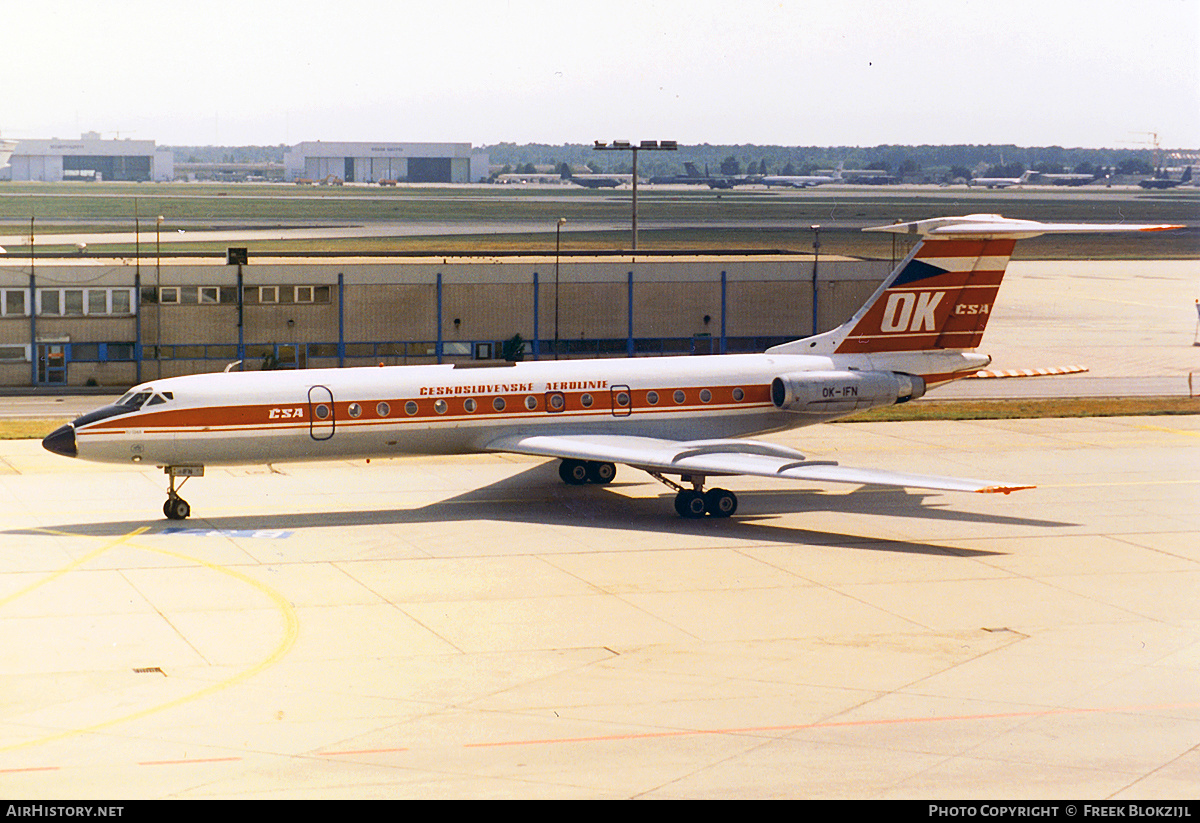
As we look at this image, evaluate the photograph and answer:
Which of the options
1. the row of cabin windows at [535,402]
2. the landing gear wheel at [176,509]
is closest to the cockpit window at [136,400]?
the landing gear wheel at [176,509]

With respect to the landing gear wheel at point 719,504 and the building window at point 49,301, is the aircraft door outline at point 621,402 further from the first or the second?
the building window at point 49,301

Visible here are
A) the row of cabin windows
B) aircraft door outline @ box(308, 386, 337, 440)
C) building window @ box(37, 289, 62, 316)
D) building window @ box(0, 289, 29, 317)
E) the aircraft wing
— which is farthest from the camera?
building window @ box(37, 289, 62, 316)

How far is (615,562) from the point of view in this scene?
27.3 metres

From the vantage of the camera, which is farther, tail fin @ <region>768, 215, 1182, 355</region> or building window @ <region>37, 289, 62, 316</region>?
building window @ <region>37, 289, 62, 316</region>

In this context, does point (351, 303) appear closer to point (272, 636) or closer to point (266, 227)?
point (272, 636)

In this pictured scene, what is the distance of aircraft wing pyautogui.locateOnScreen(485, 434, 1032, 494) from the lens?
96.6ft

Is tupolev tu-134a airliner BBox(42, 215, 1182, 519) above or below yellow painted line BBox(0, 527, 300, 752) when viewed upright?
above

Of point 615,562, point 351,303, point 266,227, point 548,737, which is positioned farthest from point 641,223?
point 548,737

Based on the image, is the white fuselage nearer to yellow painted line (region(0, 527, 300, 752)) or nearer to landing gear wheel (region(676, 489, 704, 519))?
yellow painted line (region(0, 527, 300, 752))

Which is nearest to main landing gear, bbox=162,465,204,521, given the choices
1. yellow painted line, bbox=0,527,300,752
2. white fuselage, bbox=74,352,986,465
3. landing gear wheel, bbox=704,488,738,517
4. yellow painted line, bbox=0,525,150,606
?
white fuselage, bbox=74,352,986,465

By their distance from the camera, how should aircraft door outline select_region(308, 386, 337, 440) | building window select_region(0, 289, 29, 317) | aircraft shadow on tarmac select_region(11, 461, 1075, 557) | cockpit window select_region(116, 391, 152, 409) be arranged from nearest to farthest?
aircraft shadow on tarmac select_region(11, 461, 1075, 557) < cockpit window select_region(116, 391, 152, 409) < aircraft door outline select_region(308, 386, 337, 440) < building window select_region(0, 289, 29, 317)

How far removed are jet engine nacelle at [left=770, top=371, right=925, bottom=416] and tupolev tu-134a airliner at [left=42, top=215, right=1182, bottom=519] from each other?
36mm

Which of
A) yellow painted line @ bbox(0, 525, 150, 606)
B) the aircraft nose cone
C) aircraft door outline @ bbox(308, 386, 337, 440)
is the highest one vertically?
aircraft door outline @ bbox(308, 386, 337, 440)

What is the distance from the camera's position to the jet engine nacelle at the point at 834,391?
34.4 meters
